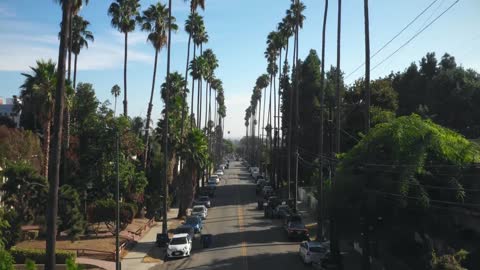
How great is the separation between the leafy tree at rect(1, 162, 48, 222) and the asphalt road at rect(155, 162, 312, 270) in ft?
25.8

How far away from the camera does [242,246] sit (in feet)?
124

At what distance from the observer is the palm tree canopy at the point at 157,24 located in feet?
168

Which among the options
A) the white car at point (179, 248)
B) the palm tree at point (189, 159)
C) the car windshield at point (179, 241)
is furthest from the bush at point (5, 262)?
A: the palm tree at point (189, 159)

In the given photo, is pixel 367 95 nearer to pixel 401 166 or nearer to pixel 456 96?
pixel 401 166

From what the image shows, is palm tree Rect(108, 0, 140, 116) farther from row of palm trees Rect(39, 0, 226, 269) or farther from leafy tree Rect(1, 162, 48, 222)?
leafy tree Rect(1, 162, 48, 222)

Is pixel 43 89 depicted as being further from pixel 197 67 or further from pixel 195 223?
pixel 197 67

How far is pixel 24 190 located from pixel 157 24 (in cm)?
2557

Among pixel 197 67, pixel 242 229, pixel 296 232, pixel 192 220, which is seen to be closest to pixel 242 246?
pixel 296 232

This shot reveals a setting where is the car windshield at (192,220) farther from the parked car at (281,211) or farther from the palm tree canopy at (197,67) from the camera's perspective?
the palm tree canopy at (197,67)

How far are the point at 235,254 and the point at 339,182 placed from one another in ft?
35.8

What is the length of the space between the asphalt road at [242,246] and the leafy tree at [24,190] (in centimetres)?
788

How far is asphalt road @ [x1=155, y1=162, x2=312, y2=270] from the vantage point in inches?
1231

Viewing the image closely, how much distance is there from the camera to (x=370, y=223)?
26.0m

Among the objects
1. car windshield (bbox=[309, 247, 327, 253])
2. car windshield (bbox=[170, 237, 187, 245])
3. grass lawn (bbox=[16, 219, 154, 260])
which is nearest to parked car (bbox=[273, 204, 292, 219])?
grass lawn (bbox=[16, 219, 154, 260])
